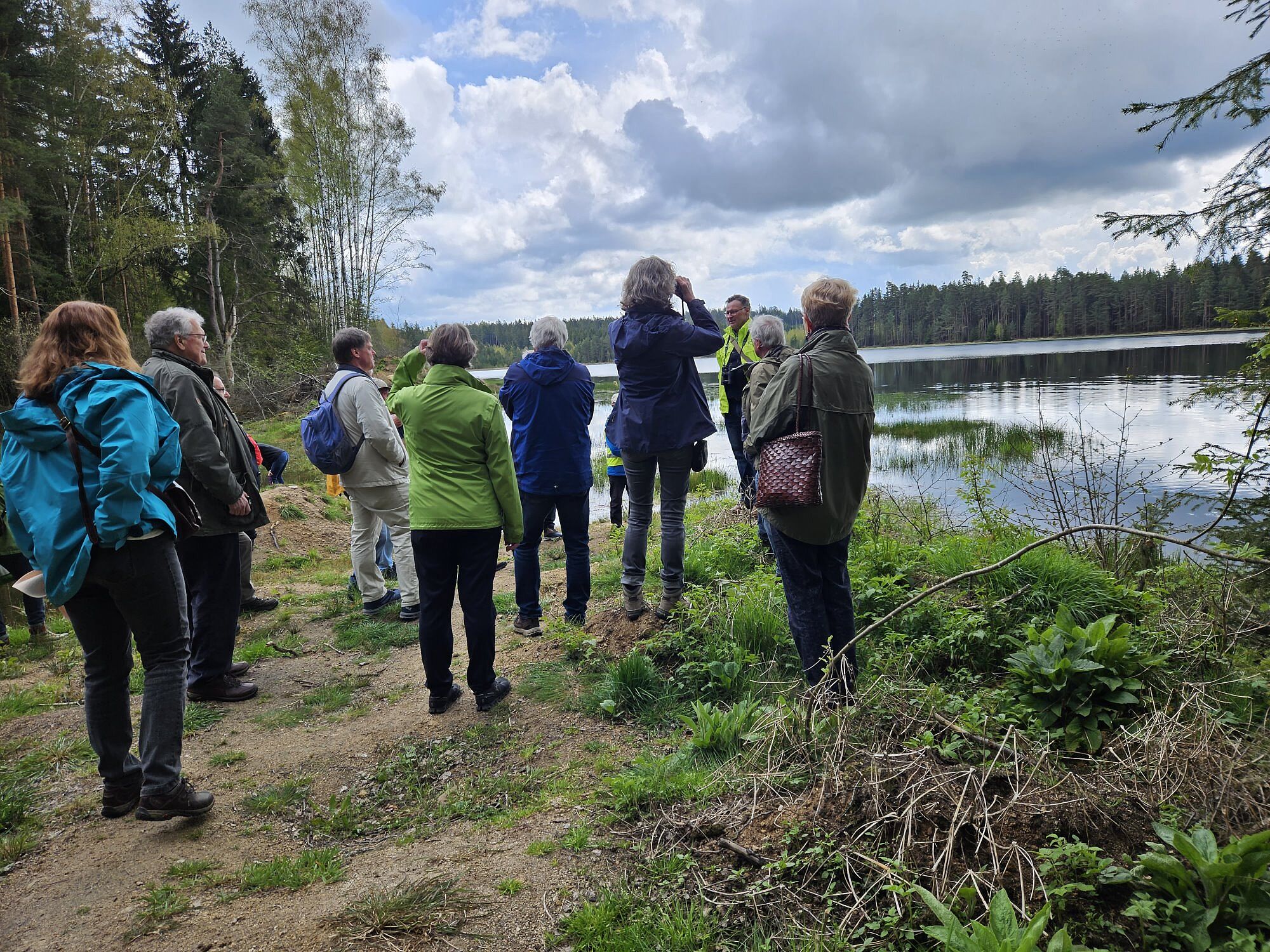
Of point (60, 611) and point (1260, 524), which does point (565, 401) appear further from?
point (60, 611)

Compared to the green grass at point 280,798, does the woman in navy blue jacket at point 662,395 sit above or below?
above

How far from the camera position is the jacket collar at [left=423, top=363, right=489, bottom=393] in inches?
151

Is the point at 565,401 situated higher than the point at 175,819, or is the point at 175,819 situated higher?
the point at 565,401

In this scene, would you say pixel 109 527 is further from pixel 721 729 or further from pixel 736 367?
pixel 736 367

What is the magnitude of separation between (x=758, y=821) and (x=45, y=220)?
2386cm

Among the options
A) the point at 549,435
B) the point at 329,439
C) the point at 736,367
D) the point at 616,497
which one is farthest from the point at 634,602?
the point at 616,497

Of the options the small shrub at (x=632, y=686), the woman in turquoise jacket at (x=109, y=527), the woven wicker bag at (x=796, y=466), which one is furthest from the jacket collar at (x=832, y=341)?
the woman in turquoise jacket at (x=109, y=527)

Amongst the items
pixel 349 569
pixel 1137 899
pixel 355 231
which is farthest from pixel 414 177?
pixel 1137 899

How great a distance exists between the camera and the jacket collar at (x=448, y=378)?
3.82m

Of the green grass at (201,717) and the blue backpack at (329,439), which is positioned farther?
the blue backpack at (329,439)

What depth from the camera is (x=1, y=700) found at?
14.1 ft

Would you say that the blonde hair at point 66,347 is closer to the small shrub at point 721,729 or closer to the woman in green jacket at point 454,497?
the woman in green jacket at point 454,497

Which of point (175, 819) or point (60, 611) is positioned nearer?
point (175, 819)

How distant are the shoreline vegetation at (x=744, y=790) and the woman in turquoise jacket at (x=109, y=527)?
0.39m
